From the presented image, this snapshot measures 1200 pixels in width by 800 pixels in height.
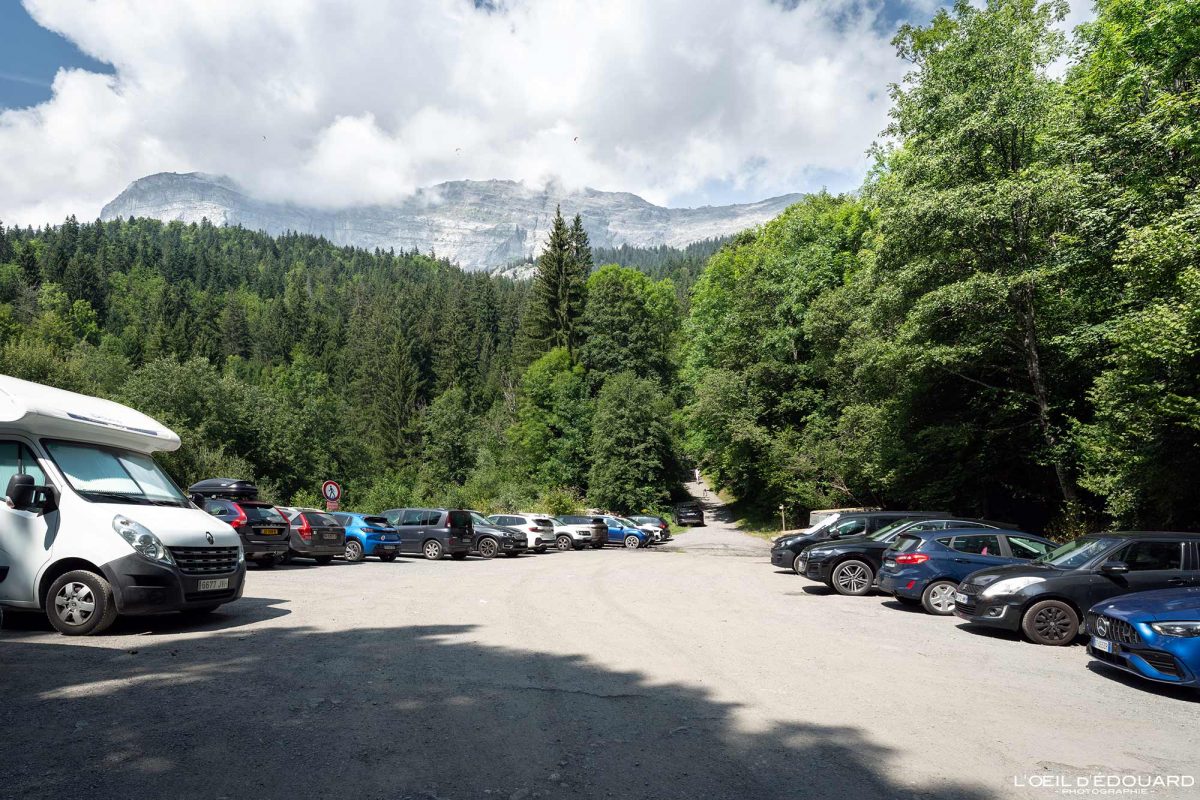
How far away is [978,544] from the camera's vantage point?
12156mm

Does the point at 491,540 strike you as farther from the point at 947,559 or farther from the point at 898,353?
the point at 947,559

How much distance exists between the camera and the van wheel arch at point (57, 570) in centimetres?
752

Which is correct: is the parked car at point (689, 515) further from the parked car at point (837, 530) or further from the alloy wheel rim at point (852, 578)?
the alloy wheel rim at point (852, 578)

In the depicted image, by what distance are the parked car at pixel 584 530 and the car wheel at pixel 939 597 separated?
2105 centimetres

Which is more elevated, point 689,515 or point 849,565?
point 849,565

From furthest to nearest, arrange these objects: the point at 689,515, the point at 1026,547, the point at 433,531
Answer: the point at 689,515 < the point at 433,531 < the point at 1026,547

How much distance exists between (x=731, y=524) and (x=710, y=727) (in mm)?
42110

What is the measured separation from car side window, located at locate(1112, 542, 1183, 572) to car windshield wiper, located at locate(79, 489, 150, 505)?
12206 mm

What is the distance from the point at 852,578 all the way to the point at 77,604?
41.9 feet

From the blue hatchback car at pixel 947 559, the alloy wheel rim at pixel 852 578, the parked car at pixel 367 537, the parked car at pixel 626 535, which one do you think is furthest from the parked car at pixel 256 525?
the parked car at pixel 626 535

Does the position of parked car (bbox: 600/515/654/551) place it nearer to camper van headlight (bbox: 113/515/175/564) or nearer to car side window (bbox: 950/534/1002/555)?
car side window (bbox: 950/534/1002/555)

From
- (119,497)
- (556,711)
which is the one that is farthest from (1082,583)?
(119,497)

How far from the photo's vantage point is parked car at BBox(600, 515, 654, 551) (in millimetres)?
34469

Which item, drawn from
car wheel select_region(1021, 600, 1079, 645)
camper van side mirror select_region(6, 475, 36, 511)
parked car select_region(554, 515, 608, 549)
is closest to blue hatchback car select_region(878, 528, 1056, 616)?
car wheel select_region(1021, 600, 1079, 645)
